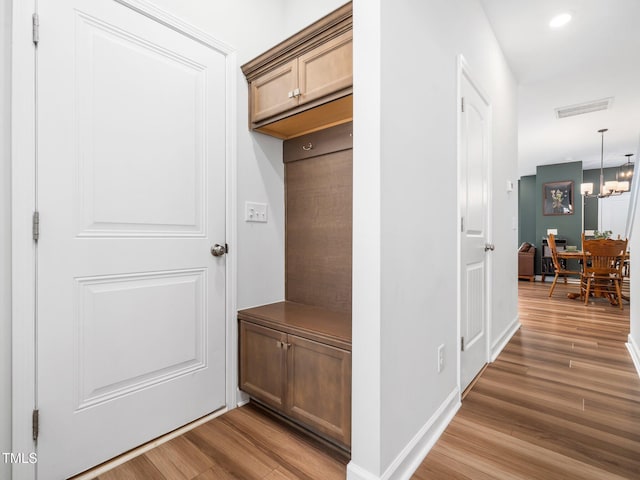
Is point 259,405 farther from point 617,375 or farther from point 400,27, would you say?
point 617,375

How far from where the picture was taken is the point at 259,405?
1.84 metres

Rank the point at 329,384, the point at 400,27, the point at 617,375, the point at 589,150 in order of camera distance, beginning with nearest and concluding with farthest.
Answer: the point at 400,27
the point at 329,384
the point at 617,375
the point at 589,150

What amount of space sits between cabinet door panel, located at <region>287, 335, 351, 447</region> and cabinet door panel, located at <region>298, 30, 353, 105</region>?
1201 millimetres

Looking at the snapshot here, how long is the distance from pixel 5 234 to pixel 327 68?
4.82 feet

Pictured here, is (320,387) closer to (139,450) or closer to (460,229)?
(139,450)

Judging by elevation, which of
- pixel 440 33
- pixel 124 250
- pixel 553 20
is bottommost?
pixel 124 250

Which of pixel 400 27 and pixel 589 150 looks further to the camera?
pixel 589 150

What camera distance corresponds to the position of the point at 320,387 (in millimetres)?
1447

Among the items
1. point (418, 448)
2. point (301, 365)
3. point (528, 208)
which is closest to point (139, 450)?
point (301, 365)

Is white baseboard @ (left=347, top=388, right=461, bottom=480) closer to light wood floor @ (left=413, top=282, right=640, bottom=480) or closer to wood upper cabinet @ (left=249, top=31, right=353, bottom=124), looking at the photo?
light wood floor @ (left=413, top=282, right=640, bottom=480)

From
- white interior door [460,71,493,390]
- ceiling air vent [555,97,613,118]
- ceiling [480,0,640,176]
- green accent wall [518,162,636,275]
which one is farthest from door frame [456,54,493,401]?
green accent wall [518,162,636,275]

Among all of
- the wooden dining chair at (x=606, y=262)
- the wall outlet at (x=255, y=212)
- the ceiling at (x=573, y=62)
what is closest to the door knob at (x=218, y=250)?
the wall outlet at (x=255, y=212)

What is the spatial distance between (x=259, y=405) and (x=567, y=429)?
1618mm

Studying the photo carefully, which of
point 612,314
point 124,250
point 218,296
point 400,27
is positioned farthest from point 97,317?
point 612,314
